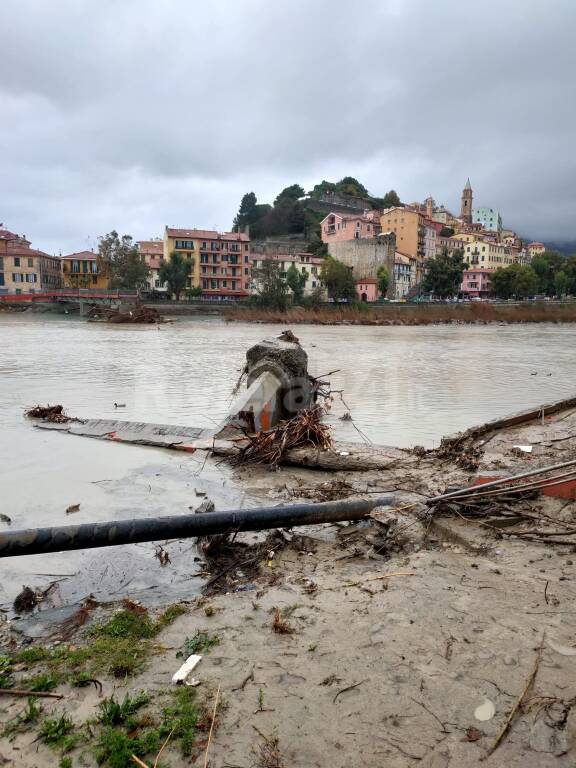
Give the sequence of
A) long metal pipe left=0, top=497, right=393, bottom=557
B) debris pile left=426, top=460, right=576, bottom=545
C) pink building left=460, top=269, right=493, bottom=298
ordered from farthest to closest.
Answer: pink building left=460, top=269, right=493, bottom=298 → debris pile left=426, top=460, right=576, bottom=545 → long metal pipe left=0, top=497, right=393, bottom=557

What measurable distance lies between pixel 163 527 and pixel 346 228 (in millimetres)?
108378

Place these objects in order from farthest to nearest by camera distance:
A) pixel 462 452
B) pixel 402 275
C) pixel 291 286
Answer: pixel 402 275 → pixel 291 286 → pixel 462 452

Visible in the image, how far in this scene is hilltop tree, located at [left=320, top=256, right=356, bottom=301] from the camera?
79.4 meters

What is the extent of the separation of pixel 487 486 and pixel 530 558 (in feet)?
2.80

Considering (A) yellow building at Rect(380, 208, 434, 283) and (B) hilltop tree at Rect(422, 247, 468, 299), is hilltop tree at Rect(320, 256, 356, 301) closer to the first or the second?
(B) hilltop tree at Rect(422, 247, 468, 299)

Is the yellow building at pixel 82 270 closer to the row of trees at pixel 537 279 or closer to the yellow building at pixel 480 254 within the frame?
the row of trees at pixel 537 279

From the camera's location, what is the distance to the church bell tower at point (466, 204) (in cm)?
18193

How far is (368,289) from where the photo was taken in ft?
318

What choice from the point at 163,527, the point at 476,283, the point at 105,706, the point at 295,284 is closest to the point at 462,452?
the point at 163,527

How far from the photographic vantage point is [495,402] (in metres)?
13.4

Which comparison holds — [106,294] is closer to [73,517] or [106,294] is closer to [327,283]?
[327,283]

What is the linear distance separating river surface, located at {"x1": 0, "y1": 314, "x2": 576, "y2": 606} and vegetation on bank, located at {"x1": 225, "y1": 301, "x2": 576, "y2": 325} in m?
31.8

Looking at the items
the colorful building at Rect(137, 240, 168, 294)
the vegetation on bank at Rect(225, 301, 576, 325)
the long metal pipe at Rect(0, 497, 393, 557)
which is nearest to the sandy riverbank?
the long metal pipe at Rect(0, 497, 393, 557)

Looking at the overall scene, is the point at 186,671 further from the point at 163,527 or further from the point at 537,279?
the point at 537,279
